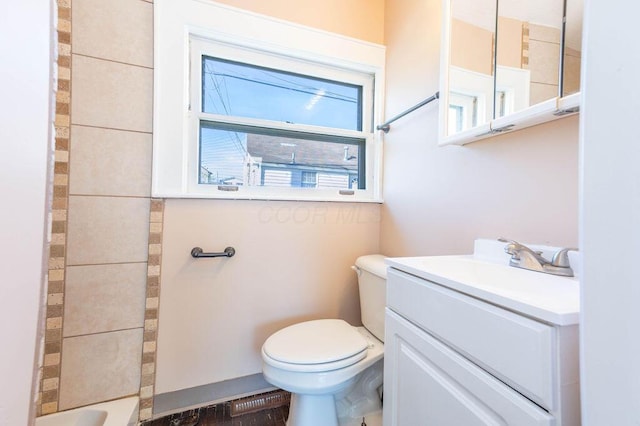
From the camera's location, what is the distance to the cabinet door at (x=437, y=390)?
48cm

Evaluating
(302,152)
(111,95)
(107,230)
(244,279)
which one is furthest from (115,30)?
(244,279)

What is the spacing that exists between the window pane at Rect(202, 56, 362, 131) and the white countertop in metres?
1.09

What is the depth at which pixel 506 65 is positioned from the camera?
897mm

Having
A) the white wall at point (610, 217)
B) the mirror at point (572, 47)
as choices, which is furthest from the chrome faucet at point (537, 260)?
the white wall at point (610, 217)

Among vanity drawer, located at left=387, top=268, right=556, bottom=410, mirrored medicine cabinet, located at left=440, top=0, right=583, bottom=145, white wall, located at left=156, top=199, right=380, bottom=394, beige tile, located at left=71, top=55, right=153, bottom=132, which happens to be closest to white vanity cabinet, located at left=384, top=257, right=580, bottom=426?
vanity drawer, located at left=387, top=268, right=556, bottom=410

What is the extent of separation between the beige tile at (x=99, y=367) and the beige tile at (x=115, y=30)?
1262 millimetres

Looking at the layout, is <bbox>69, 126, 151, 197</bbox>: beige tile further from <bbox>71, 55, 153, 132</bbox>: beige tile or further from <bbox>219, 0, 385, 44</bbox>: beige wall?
<bbox>219, 0, 385, 44</bbox>: beige wall

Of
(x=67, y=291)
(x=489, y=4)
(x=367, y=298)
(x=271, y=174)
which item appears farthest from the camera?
(x=271, y=174)

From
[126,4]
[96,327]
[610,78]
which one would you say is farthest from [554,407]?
[126,4]

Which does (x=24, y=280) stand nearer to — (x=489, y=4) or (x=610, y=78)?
(x=610, y=78)

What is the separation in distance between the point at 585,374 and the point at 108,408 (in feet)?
5.41

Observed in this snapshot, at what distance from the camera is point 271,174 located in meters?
1.48

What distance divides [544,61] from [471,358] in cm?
89

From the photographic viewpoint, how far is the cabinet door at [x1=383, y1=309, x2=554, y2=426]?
0.48 m
